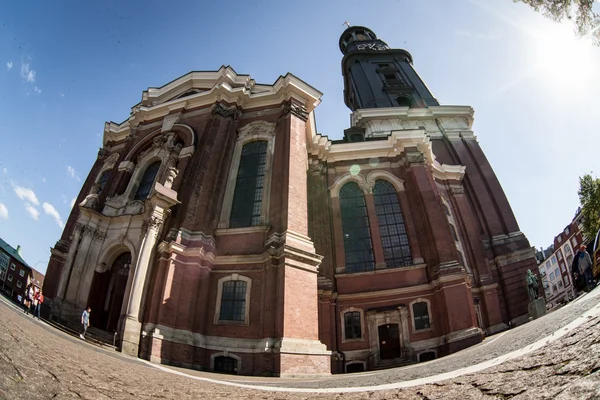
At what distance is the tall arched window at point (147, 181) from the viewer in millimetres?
17094

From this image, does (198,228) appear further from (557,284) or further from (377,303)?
(557,284)

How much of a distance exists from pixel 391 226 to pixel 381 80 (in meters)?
22.1

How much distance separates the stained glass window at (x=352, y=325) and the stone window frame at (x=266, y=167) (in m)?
6.76

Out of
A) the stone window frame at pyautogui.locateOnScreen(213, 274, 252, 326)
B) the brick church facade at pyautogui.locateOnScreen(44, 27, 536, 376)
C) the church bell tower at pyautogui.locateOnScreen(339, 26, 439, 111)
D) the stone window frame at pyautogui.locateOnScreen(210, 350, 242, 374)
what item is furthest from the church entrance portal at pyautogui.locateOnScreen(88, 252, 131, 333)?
the church bell tower at pyautogui.locateOnScreen(339, 26, 439, 111)

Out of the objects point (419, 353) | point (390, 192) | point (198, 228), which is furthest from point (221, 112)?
point (419, 353)

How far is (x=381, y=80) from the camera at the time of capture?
115 feet

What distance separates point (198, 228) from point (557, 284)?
66.2 m

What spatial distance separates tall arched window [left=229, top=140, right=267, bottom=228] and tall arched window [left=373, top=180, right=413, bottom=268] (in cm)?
778

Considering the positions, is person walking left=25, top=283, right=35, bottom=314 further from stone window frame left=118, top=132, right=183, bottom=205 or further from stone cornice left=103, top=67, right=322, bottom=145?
stone cornice left=103, top=67, right=322, bottom=145

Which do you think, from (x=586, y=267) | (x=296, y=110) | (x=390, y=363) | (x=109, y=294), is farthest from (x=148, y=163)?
(x=586, y=267)

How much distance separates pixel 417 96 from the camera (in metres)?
32.2

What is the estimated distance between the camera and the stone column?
10523 millimetres

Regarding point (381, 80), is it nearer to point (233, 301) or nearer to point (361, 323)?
point (361, 323)

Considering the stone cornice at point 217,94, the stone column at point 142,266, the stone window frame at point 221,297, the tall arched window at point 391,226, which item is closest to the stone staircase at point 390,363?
the tall arched window at point 391,226
